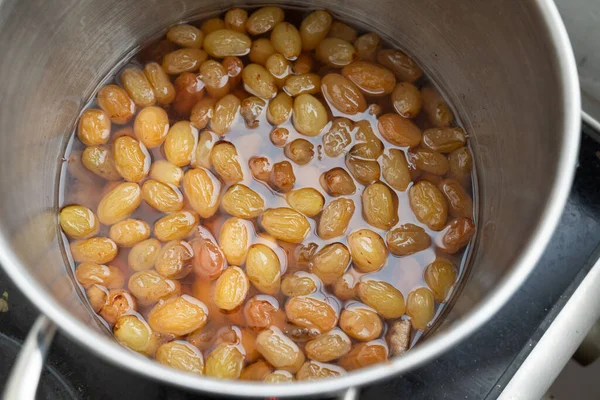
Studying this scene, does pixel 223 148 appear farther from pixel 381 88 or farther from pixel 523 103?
pixel 523 103

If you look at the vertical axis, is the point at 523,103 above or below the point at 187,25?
above

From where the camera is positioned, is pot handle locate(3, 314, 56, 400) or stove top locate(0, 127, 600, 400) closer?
pot handle locate(3, 314, 56, 400)

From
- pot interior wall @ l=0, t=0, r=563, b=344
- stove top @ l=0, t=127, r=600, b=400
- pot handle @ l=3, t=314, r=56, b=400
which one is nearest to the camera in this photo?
pot handle @ l=3, t=314, r=56, b=400

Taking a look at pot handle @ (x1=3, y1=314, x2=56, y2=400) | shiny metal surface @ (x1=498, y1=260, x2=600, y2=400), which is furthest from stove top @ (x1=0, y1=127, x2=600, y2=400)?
pot handle @ (x1=3, y1=314, x2=56, y2=400)

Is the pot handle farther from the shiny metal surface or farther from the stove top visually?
the shiny metal surface

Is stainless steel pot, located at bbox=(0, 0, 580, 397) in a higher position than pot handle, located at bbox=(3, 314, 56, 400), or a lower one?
higher

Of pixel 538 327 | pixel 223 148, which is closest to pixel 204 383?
pixel 223 148

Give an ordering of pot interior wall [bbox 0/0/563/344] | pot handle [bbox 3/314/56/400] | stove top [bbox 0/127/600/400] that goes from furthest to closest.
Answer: stove top [bbox 0/127/600/400]
pot interior wall [bbox 0/0/563/344]
pot handle [bbox 3/314/56/400]
